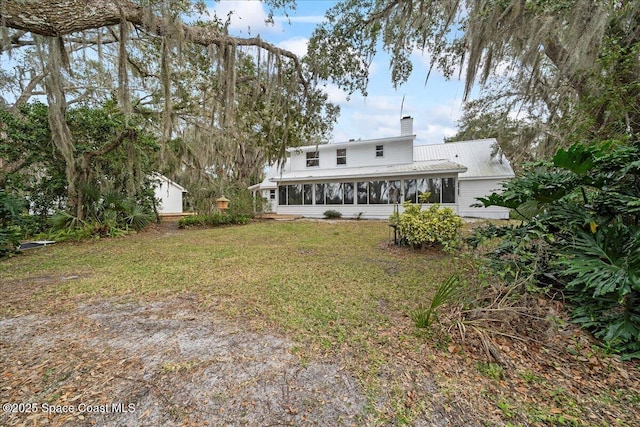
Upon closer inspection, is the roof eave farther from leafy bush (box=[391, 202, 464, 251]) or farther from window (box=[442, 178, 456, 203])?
leafy bush (box=[391, 202, 464, 251])

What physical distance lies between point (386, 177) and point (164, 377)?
1306 cm

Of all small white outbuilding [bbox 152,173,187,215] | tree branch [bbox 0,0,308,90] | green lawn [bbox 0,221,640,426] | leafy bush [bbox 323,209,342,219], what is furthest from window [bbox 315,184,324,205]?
tree branch [bbox 0,0,308,90]

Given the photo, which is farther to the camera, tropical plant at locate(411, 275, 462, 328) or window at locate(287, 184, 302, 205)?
window at locate(287, 184, 302, 205)

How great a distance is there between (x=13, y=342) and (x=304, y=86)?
18.9 feet

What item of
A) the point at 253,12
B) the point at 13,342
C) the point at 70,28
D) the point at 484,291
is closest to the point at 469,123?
the point at 253,12

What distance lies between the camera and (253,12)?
5020 millimetres

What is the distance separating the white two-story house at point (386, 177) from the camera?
13.2m

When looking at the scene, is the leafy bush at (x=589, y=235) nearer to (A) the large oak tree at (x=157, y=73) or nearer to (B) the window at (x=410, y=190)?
(A) the large oak tree at (x=157, y=73)

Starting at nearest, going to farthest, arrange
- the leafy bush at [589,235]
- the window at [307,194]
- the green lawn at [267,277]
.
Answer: the leafy bush at [589,235], the green lawn at [267,277], the window at [307,194]

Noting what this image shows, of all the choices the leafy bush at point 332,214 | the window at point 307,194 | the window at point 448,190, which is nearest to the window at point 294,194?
the window at point 307,194

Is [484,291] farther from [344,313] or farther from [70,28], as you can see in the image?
[70,28]

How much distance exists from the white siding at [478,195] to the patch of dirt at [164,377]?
44.6ft

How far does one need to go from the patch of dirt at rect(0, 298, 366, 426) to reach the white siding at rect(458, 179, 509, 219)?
44.6 feet

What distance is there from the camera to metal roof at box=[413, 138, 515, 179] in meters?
13.6
